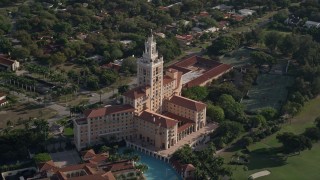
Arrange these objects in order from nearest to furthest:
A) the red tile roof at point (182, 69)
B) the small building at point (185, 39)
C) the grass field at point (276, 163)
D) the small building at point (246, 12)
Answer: the grass field at point (276, 163) → the red tile roof at point (182, 69) → the small building at point (185, 39) → the small building at point (246, 12)

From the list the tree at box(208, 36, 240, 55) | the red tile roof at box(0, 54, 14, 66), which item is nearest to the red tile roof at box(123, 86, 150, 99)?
the red tile roof at box(0, 54, 14, 66)

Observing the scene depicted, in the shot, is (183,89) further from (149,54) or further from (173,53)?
(173,53)

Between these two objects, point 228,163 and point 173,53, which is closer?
point 228,163

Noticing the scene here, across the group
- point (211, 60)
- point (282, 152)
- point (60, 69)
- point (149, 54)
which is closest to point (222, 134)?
point (282, 152)

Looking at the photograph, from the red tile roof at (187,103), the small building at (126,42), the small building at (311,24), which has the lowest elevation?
the small building at (126,42)

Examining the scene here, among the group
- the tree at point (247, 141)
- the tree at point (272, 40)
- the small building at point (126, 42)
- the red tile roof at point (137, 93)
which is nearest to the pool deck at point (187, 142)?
the tree at point (247, 141)

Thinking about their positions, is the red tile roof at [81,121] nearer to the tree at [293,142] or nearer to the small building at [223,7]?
the tree at [293,142]
